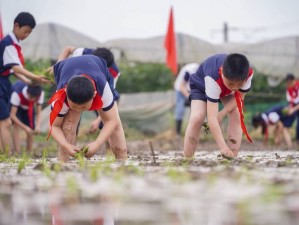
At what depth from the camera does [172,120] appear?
18.7 metres

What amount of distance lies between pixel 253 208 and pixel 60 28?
16261 mm

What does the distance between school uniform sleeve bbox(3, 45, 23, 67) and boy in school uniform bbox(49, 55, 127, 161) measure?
2.24m

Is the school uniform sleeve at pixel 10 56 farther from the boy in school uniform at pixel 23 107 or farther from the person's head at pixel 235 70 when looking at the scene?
the person's head at pixel 235 70

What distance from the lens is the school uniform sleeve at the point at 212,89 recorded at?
636cm

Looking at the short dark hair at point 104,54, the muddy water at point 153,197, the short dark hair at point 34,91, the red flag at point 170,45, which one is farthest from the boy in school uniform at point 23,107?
the red flag at point 170,45

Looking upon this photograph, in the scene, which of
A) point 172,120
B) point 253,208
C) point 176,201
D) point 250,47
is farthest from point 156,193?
point 250,47

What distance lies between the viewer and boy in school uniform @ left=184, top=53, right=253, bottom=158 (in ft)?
19.7

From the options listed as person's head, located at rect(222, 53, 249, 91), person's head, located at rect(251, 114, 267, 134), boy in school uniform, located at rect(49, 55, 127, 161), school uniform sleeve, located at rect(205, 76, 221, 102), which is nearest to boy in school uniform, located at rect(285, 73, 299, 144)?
person's head, located at rect(251, 114, 267, 134)

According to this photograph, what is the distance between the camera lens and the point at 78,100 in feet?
17.9

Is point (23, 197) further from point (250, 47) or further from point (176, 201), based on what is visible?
point (250, 47)

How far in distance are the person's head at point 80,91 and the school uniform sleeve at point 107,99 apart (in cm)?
36

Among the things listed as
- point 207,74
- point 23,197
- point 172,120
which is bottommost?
point 172,120

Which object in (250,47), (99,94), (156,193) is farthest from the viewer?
(250,47)

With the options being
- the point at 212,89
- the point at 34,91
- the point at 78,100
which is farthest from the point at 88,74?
the point at 34,91
